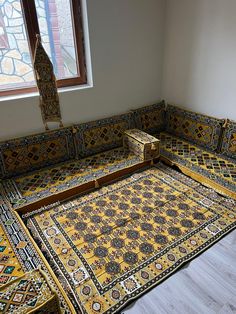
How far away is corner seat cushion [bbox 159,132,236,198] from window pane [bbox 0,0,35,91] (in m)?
1.88

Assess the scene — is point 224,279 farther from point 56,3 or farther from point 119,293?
point 56,3

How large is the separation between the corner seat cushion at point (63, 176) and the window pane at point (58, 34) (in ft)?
3.50

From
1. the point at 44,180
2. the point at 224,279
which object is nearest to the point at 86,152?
the point at 44,180

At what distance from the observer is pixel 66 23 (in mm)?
2785

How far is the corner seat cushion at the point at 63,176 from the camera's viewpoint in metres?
2.52

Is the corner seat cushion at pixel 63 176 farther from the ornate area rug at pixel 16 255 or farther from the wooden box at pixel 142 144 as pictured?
the ornate area rug at pixel 16 255

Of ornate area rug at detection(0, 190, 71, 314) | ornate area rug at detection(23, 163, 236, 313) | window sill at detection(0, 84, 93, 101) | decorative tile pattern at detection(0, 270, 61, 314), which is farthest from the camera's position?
window sill at detection(0, 84, 93, 101)

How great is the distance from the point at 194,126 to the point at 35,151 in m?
2.02

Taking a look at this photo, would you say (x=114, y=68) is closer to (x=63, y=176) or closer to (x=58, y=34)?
(x=58, y=34)

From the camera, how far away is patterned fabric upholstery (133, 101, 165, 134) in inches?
138

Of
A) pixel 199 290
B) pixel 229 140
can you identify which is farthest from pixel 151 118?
pixel 199 290

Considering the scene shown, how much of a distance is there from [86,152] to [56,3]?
1.66 metres

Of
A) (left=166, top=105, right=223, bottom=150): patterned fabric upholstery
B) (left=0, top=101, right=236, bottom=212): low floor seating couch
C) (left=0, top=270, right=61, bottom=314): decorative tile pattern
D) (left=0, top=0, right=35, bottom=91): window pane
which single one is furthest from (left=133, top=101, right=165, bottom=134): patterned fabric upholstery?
(left=0, top=270, right=61, bottom=314): decorative tile pattern

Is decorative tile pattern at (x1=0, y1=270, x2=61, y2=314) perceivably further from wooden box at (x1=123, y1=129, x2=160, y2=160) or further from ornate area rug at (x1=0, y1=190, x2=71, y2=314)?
wooden box at (x1=123, y1=129, x2=160, y2=160)
